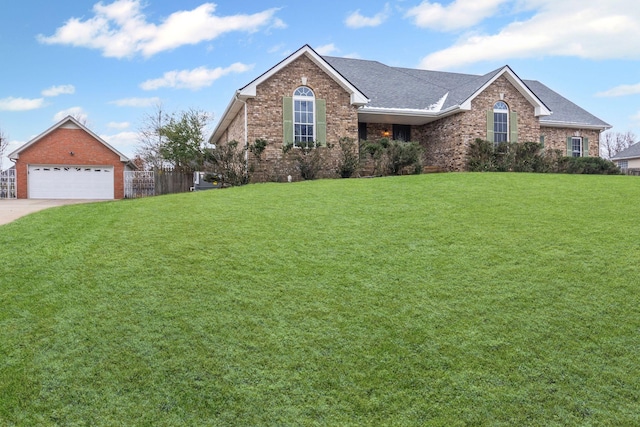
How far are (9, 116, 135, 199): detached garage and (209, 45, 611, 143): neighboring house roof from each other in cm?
650

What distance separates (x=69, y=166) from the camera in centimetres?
2317

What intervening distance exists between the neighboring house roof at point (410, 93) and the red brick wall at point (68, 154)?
247 inches

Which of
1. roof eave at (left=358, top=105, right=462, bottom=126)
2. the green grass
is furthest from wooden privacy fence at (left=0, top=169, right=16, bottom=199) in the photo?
roof eave at (left=358, top=105, right=462, bottom=126)

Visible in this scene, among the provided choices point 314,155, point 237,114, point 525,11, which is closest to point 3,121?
point 237,114

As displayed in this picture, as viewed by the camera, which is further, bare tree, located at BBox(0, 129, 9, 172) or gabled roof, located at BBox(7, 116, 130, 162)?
bare tree, located at BBox(0, 129, 9, 172)

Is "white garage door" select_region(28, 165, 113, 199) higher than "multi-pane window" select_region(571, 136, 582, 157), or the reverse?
"multi-pane window" select_region(571, 136, 582, 157)

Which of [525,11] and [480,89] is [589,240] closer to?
[525,11]

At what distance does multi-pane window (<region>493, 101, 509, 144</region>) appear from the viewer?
20.5 m

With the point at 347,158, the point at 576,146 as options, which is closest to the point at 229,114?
the point at 347,158

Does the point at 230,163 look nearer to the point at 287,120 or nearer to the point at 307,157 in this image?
the point at 287,120

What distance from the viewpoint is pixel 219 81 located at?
23.7 meters

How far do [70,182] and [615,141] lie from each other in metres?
75.9

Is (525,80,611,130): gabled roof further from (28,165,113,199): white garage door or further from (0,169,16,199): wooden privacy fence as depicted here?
(0,169,16,199): wooden privacy fence

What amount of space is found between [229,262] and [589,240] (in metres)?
5.91
